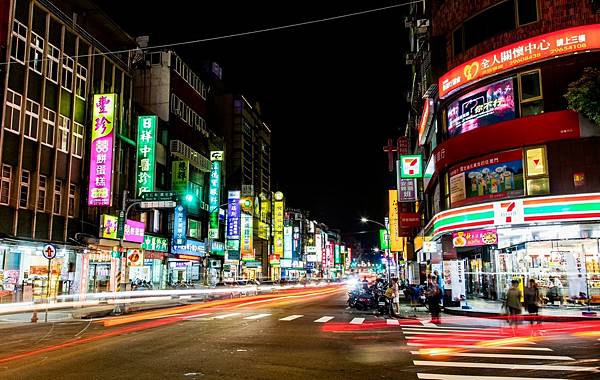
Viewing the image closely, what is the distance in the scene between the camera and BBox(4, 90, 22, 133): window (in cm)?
2955

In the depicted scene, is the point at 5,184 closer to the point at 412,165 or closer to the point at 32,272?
the point at 32,272

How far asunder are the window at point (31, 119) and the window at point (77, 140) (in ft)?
11.4

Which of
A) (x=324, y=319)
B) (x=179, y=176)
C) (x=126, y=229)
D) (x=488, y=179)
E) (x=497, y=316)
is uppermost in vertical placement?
(x=179, y=176)

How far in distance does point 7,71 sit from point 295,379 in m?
26.7

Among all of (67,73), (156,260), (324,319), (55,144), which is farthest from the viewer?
(156,260)

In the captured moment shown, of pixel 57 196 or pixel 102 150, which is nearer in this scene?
pixel 57 196

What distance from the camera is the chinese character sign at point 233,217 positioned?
213 ft

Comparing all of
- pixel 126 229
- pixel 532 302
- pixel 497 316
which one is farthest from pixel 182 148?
pixel 532 302

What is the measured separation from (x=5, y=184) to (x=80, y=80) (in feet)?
33.5

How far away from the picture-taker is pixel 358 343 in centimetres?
1473

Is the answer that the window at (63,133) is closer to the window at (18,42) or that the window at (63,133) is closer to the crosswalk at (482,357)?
the window at (18,42)

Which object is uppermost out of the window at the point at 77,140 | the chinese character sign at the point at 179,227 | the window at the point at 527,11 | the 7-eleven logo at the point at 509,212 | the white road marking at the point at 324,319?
the window at the point at 527,11

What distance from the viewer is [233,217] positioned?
65688mm

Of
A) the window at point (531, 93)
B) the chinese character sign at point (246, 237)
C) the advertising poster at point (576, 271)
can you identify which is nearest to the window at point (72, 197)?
the window at point (531, 93)
